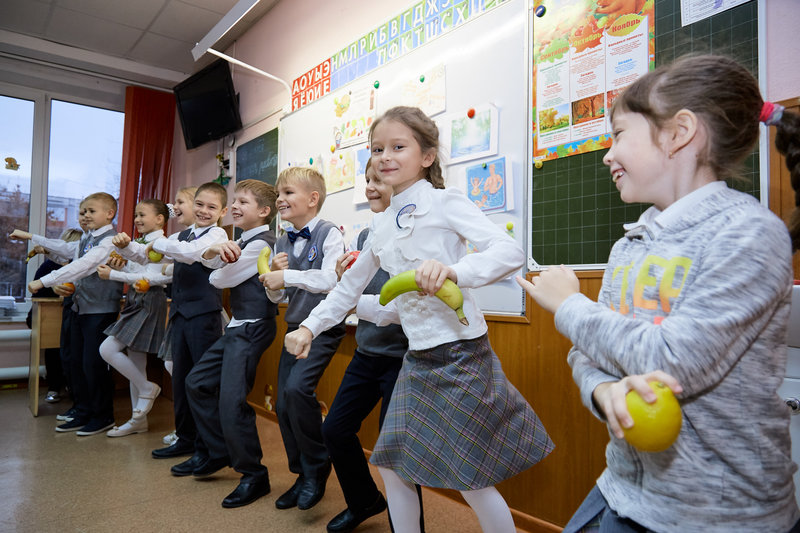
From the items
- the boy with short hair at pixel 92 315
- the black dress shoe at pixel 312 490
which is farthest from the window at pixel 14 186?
the black dress shoe at pixel 312 490

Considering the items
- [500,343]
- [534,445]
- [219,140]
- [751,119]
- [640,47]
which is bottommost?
[534,445]

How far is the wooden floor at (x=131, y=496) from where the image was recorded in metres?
1.99

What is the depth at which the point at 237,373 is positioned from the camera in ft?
7.33

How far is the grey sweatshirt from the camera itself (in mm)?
637

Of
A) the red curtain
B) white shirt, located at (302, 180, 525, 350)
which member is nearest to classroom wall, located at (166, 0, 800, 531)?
white shirt, located at (302, 180, 525, 350)

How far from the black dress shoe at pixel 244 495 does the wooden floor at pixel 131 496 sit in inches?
1.1

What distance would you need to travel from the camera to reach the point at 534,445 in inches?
50.9

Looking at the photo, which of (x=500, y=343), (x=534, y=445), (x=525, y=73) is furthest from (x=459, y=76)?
(x=534, y=445)

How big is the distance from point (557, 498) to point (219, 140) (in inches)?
168

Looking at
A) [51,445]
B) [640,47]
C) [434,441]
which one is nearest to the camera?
[434,441]

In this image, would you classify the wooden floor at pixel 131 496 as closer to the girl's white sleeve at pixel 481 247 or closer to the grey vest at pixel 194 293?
the grey vest at pixel 194 293

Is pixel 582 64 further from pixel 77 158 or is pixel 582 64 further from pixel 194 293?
pixel 77 158

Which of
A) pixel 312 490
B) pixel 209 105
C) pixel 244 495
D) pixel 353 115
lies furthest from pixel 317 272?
pixel 209 105

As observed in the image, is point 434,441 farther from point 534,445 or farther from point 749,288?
point 749,288
